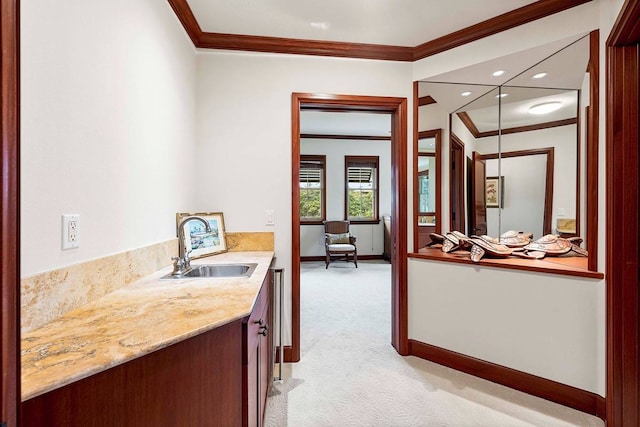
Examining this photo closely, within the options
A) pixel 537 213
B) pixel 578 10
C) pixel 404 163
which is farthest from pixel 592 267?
pixel 578 10

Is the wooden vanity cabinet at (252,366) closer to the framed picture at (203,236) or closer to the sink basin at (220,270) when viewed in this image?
the sink basin at (220,270)

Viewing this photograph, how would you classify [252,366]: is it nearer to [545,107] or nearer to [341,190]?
[545,107]

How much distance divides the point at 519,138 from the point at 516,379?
1756 mm

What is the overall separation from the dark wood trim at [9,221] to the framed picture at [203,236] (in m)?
1.56

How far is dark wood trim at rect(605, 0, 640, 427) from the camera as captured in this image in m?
1.69

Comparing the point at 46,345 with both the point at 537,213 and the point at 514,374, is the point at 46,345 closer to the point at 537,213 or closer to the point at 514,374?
the point at 514,374

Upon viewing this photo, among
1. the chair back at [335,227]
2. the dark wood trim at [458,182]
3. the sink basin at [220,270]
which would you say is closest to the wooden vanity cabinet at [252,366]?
the sink basin at [220,270]

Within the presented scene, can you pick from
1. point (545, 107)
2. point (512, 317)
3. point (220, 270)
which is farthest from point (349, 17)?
point (512, 317)

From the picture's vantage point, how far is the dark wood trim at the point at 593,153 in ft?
6.22

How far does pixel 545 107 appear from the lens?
2.49 meters

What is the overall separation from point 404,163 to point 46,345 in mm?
2374

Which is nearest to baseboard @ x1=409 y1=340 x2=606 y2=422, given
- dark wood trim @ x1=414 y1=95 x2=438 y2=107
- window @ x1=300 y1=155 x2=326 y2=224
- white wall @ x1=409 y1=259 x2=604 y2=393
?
white wall @ x1=409 y1=259 x2=604 y2=393

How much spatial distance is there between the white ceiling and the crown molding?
0.14ft

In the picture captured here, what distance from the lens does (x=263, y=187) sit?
255 cm
